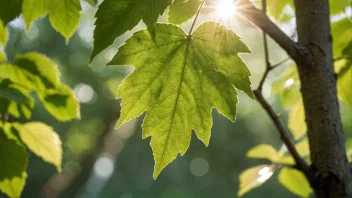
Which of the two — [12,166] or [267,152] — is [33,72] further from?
[267,152]

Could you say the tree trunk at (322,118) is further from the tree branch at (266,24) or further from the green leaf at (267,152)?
the green leaf at (267,152)

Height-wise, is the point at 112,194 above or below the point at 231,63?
below

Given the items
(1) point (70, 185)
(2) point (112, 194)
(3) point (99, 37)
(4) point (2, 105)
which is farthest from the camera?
(2) point (112, 194)

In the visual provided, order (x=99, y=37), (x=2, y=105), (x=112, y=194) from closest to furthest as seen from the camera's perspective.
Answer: (x=99, y=37) → (x=2, y=105) → (x=112, y=194)

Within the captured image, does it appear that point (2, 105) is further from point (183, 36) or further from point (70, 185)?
point (70, 185)

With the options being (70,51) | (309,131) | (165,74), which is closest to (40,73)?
(165,74)

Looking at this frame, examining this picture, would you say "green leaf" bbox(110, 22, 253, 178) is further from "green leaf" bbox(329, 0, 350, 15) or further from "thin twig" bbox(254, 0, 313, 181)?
"green leaf" bbox(329, 0, 350, 15)

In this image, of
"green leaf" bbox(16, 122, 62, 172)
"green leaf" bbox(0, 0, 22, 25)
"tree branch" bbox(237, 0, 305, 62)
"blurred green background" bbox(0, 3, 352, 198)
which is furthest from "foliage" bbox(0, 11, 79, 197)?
"blurred green background" bbox(0, 3, 352, 198)

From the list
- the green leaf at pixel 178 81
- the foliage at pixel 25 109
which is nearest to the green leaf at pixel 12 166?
the foliage at pixel 25 109
